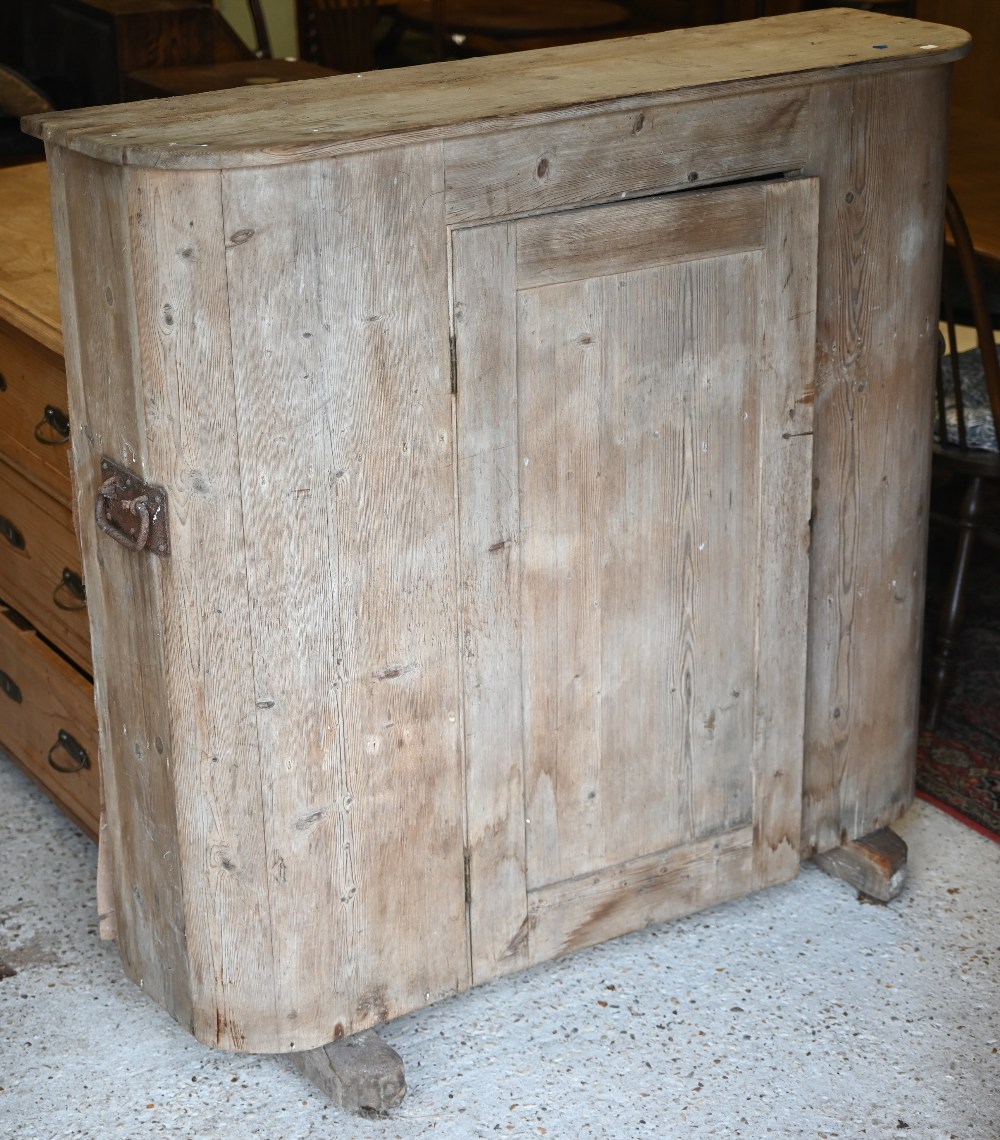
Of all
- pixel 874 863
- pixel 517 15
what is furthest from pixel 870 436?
pixel 517 15

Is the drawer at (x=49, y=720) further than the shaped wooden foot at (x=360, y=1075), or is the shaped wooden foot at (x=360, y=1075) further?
the drawer at (x=49, y=720)

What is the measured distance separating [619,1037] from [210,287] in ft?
3.52

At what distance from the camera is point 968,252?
8.56 ft

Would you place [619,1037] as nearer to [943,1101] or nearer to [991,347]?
[943,1101]

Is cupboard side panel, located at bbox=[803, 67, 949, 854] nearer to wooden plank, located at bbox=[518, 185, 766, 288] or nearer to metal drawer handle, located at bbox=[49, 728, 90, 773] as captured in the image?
wooden plank, located at bbox=[518, 185, 766, 288]

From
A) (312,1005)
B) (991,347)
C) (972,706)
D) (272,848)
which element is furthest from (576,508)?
(972,706)

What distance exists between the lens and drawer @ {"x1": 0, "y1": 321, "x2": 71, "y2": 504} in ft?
7.48

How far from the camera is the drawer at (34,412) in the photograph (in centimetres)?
228

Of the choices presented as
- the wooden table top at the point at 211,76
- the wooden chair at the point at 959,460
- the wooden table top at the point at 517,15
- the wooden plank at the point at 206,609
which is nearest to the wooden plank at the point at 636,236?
the wooden plank at the point at 206,609

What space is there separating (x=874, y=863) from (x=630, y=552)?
2.14ft

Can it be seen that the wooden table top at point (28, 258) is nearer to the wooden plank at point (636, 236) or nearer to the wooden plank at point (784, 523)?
the wooden plank at point (636, 236)

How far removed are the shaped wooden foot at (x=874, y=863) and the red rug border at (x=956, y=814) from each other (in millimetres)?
216

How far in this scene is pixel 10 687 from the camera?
2.66 meters

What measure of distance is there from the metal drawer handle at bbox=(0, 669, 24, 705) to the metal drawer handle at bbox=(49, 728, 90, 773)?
0.15m
